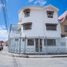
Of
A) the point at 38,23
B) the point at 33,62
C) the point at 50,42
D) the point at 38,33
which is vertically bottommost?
the point at 33,62

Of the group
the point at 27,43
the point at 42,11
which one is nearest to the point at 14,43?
the point at 27,43

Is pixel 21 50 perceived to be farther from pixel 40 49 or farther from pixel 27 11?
pixel 27 11

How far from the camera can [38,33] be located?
108 ft

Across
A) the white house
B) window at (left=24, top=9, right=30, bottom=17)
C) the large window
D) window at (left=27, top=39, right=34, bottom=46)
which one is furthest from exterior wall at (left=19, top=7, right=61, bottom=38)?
window at (left=27, top=39, right=34, bottom=46)

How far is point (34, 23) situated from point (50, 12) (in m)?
4.10

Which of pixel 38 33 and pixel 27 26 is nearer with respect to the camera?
pixel 38 33

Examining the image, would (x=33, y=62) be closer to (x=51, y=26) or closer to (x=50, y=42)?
(x=50, y=42)

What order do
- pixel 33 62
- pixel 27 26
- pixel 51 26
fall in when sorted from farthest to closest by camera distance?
pixel 51 26 < pixel 27 26 < pixel 33 62

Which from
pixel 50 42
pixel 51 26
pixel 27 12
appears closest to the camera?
pixel 50 42

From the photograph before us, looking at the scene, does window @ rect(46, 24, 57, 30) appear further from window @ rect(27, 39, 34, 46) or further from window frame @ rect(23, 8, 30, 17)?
window frame @ rect(23, 8, 30, 17)

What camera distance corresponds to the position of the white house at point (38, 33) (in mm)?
31859

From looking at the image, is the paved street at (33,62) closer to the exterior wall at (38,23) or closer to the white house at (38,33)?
the white house at (38,33)

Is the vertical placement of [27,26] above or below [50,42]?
above

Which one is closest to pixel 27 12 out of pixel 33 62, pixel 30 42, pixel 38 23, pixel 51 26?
pixel 38 23
